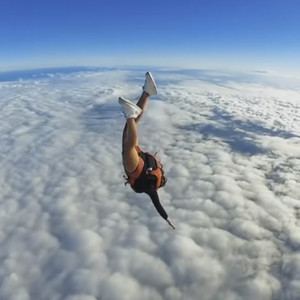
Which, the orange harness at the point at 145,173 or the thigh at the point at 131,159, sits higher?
the thigh at the point at 131,159

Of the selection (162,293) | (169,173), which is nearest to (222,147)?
(169,173)

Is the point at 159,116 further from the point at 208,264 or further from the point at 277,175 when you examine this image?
A: the point at 208,264

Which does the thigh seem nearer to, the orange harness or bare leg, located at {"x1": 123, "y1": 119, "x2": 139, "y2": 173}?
bare leg, located at {"x1": 123, "y1": 119, "x2": 139, "y2": 173}

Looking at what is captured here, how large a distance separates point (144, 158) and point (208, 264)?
34.9 feet

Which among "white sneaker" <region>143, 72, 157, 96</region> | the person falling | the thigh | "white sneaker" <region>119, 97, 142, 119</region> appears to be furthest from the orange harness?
"white sneaker" <region>143, 72, 157, 96</region>

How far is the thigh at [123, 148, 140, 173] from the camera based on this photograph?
13.6 ft

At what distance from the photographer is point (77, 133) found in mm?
37031

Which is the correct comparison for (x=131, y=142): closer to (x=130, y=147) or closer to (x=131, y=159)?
(x=130, y=147)

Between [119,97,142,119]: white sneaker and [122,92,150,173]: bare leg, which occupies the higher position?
[119,97,142,119]: white sneaker

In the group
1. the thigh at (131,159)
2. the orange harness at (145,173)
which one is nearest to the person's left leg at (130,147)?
the thigh at (131,159)

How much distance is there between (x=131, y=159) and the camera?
13.8 feet

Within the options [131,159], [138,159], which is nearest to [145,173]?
[138,159]

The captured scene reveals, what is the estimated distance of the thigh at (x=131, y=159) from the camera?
4.13 metres

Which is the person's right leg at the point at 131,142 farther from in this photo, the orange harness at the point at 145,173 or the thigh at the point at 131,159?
the orange harness at the point at 145,173
